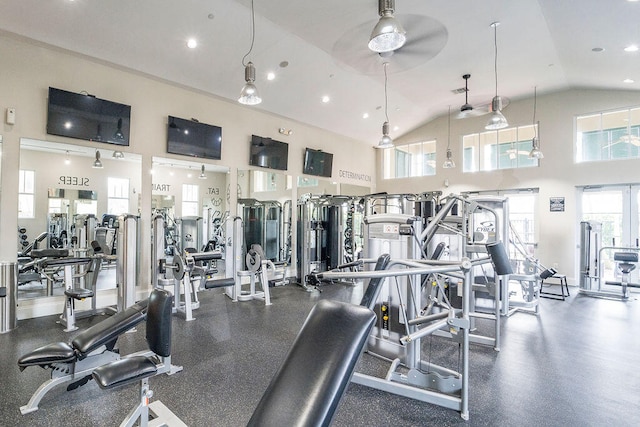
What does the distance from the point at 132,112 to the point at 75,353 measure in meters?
4.06

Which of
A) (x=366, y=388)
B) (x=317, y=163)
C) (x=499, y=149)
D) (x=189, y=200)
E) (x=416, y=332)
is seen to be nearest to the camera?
(x=416, y=332)

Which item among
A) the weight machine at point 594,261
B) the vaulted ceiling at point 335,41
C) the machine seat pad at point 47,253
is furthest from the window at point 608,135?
the machine seat pad at point 47,253

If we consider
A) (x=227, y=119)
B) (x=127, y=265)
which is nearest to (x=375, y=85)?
(x=227, y=119)

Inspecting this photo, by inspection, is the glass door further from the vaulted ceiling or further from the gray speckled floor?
the gray speckled floor

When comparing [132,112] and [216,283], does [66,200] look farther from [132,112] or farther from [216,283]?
[216,283]

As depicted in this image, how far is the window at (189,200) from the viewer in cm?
593

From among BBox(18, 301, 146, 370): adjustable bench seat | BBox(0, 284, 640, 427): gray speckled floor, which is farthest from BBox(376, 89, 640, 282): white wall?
BBox(18, 301, 146, 370): adjustable bench seat

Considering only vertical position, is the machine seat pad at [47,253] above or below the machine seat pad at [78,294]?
above

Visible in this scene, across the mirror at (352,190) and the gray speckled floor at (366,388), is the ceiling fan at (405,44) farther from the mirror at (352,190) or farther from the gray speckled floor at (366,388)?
the mirror at (352,190)

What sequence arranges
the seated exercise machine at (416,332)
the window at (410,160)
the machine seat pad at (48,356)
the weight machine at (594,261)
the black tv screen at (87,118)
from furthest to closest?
the window at (410,160), the weight machine at (594,261), the black tv screen at (87,118), the seated exercise machine at (416,332), the machine seat pad at (48,356)

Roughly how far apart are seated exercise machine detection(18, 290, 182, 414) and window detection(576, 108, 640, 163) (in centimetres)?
879

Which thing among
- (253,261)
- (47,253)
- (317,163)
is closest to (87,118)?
(47,253)

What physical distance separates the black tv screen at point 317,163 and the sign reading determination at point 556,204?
515cm

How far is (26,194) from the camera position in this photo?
14.4ft
